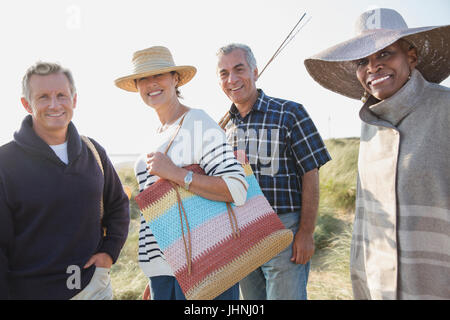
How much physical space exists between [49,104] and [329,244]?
5.07m

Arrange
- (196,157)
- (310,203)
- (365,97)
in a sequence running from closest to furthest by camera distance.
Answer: (196,157) → (365,97) → (310,203)

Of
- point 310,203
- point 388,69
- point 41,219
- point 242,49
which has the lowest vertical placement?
point 310,203

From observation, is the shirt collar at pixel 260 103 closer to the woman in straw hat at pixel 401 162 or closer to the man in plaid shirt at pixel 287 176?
the man in plaid shirt at pixel 287 176

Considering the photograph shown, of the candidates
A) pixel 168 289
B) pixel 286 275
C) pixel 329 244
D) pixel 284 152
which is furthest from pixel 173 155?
pixel 329 244

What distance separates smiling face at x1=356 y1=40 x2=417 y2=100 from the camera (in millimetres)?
1840

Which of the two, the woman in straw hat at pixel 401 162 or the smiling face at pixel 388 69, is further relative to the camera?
the smiling face at pixel 388 69

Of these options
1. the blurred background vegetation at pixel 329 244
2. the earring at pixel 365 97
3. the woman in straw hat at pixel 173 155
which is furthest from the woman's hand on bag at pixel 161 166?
the blurred background vegetation at pixel 329 244

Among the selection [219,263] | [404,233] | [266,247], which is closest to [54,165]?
[219,263]

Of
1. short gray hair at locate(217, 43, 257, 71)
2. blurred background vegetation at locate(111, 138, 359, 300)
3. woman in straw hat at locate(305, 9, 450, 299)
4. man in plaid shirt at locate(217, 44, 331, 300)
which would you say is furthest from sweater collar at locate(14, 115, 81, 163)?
blurred background vegetation at locate(111, 138, 359, 300)

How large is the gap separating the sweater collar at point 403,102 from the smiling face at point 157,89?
1221 mm

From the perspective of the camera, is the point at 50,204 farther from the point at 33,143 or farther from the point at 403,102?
the point at 403,102

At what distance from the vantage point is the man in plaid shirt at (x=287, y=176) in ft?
7.62

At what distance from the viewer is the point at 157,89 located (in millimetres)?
2117
